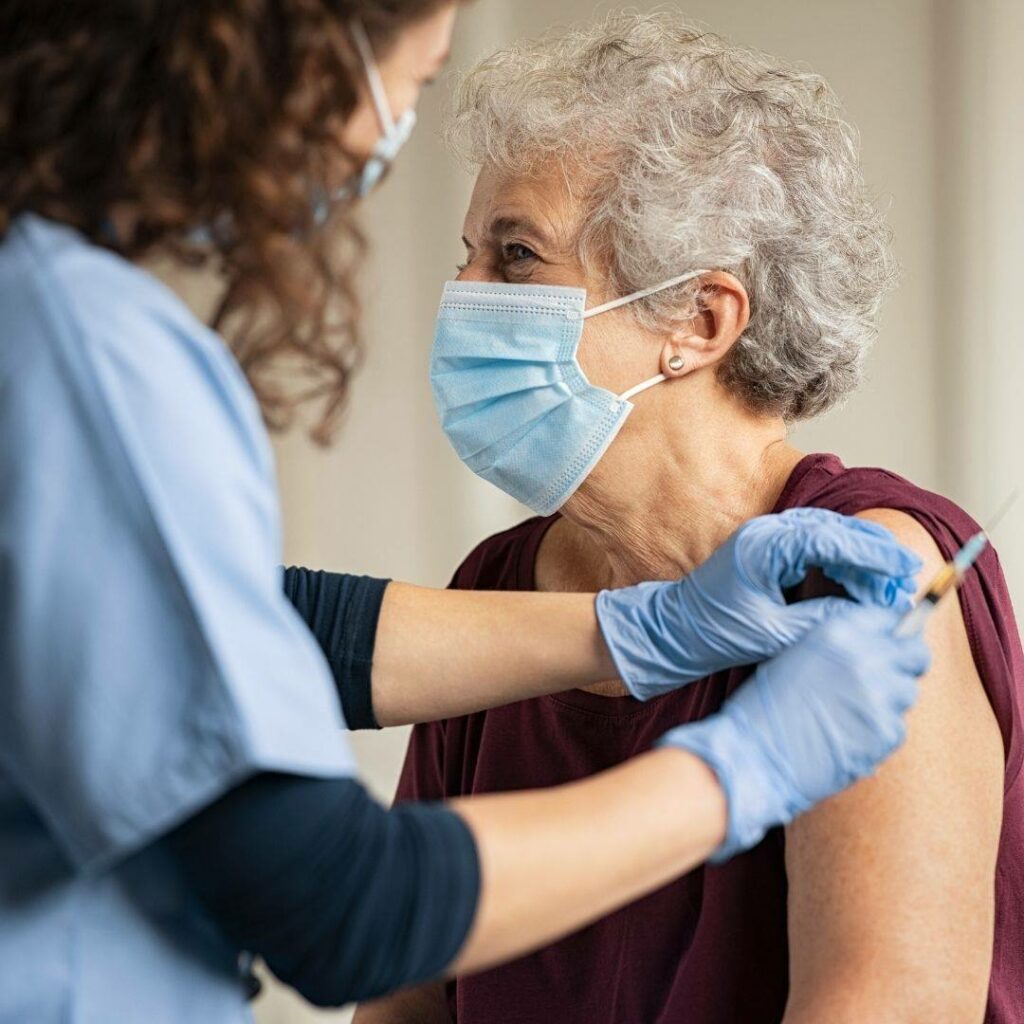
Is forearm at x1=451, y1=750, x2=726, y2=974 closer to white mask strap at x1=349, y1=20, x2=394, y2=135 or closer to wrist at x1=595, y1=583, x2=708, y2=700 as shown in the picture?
wrist at x1=595, y1=583, x2=708, y2=700

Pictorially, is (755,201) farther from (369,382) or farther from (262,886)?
(369,382)

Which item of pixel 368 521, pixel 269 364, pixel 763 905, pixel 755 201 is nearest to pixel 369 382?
pixel 368 521

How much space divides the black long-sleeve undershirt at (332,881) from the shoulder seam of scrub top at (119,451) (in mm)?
43

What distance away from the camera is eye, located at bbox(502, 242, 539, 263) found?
1613 mm

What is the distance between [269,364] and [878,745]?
0.53 m

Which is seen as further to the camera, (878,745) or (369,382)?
(369,382)

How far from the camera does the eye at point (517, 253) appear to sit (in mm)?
1613

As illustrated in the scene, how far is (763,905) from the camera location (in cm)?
142

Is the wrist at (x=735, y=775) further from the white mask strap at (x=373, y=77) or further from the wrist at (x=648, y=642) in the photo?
the white mask strap at (x=373, y=77)

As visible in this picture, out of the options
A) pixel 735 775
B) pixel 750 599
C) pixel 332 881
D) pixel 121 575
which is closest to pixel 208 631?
pixel 121 575

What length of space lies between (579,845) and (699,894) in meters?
0.65

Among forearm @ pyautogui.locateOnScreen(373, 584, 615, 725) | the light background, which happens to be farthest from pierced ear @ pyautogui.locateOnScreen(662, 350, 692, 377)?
the light background

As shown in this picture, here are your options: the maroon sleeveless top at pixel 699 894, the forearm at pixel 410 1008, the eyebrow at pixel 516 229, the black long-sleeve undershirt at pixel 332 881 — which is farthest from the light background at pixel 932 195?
the black long-sleeve undershirt at pixel 332 881

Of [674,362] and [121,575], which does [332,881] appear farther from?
[674,362]
